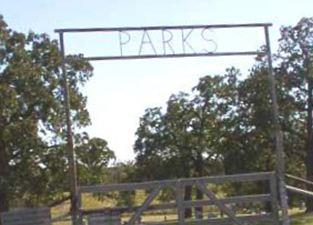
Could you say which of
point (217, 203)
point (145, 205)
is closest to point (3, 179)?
point (145, 205)

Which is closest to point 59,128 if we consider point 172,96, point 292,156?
point 292,156

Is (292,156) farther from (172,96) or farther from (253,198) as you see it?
(253,198)

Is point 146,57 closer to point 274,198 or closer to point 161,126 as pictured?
point 274,198

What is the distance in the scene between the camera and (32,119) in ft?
124

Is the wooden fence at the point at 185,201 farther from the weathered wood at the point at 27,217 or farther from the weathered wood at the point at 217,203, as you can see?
the weathered wood at the point at 27,217

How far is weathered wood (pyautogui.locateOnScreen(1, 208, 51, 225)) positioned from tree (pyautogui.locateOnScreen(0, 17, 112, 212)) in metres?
22.2

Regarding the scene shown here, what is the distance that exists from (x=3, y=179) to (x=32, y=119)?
3163mm

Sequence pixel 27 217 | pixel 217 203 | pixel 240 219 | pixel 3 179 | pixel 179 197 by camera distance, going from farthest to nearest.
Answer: pixel 3 179, pixel 240 219, pixel 217 203, pixel 179 197, pixel 27 217

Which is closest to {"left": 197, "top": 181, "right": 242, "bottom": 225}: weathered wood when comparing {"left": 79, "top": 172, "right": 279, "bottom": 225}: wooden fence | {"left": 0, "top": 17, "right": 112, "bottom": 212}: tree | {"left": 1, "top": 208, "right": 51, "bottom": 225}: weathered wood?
{"left": 79, "top": 172, "right": 279, "bottom": 225}: wooden fence

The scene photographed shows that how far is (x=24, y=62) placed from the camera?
1522 inches

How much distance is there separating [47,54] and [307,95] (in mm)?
14523

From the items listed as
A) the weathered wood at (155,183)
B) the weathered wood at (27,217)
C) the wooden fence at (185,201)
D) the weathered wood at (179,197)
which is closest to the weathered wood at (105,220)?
the wooden fence at (185,201)

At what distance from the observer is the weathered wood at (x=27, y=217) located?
14594 mm

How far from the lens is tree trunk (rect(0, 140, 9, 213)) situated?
3648cm
